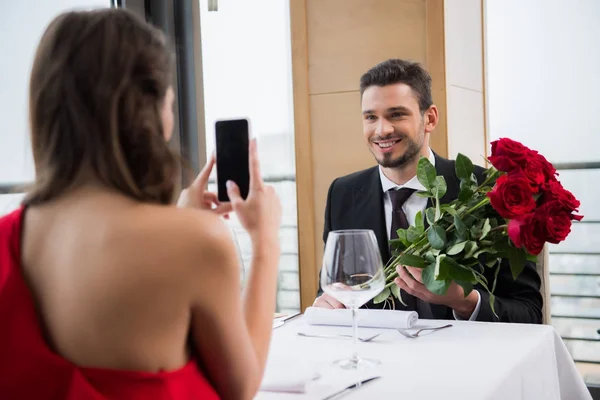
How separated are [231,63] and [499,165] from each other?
1.83 metres

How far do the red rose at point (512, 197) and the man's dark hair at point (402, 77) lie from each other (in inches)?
43.7

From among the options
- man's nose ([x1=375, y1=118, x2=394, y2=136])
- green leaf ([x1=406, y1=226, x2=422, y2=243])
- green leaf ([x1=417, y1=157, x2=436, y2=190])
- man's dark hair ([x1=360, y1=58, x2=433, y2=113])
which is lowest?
green leaf ([x1=406, y1=226, x2=422, y2=243])

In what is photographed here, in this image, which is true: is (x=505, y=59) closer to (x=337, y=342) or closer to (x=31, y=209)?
(x=337, y=342)

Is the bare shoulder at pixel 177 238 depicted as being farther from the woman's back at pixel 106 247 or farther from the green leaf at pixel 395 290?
the green leaf at pixel 395 290

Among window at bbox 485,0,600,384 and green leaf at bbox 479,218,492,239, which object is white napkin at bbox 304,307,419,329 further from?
window at bbox 485,0,600,384

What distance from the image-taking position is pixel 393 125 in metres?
2.47

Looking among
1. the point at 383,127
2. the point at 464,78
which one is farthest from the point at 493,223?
the point at 464,78

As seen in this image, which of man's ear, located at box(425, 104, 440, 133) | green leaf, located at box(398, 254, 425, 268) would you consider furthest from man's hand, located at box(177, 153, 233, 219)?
man's ear, located at box(425, 104, 440, 133)

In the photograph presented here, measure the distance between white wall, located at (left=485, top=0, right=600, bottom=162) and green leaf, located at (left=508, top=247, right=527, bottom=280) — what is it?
1812mm

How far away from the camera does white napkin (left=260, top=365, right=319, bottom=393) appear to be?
1149 millimetres

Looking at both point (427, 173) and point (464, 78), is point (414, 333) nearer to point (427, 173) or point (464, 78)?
point (427, 173)

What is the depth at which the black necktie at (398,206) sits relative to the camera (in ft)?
7.41

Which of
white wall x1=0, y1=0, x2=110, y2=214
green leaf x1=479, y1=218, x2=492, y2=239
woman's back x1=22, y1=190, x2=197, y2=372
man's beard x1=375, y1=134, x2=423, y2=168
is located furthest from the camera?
man's beard x1=375, y1=134, x2=423, y2=168

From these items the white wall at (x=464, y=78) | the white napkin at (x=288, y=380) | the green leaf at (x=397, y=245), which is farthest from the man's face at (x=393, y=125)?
the white napkin at (x=288, y=380)
